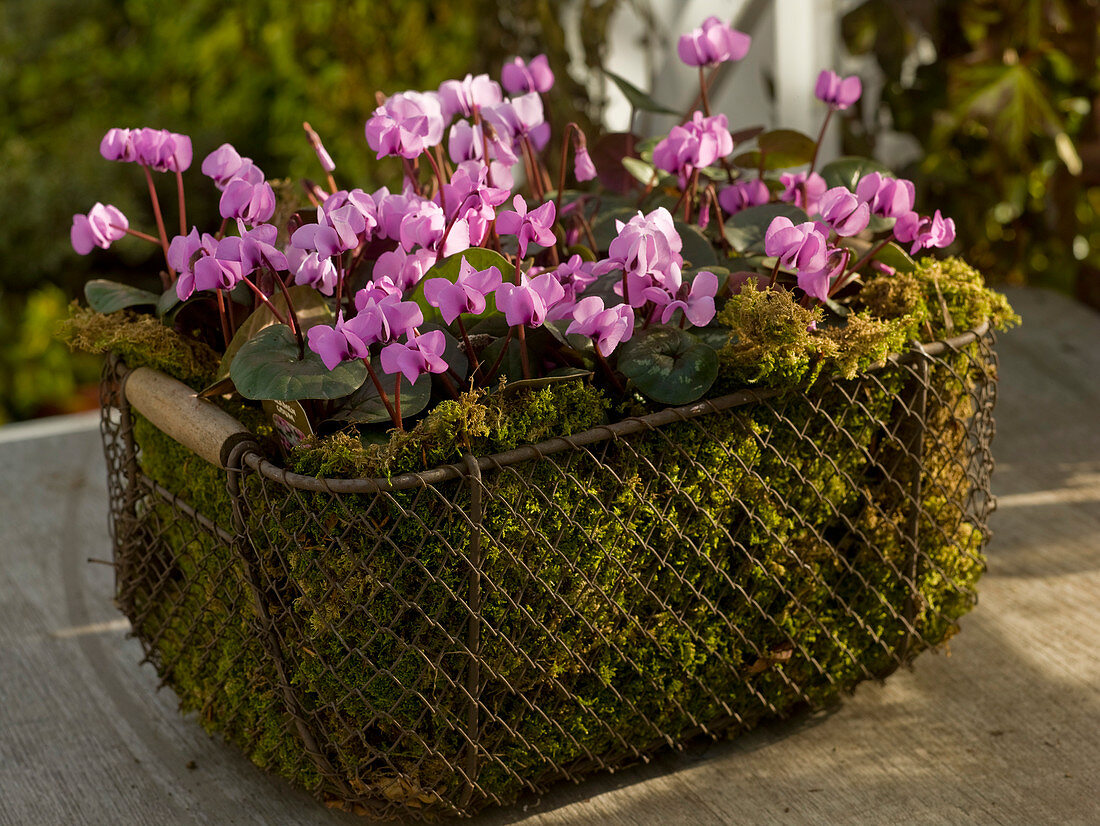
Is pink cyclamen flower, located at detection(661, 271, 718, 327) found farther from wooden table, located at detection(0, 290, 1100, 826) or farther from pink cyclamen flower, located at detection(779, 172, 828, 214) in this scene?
wooden table, located at detection(0, 290, 1100, 826)

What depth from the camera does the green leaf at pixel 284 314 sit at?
3.99 feet

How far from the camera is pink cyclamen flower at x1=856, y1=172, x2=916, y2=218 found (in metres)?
1.24

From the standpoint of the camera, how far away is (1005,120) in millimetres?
2332

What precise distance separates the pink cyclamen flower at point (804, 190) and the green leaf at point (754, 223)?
0.06 m

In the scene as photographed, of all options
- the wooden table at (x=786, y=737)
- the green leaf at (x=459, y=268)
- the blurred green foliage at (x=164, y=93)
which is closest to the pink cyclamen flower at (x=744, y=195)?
the green leaf at (x=459, y=268)

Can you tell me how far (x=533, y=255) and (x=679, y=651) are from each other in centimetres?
48

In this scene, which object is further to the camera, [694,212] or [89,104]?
[89,104]

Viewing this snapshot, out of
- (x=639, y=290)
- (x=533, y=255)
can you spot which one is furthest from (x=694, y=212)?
(x=639, y=290)

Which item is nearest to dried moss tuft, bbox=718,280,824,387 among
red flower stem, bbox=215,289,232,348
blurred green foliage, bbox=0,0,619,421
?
red flower stem, bbox=215,289,232,348

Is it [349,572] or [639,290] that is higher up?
[639,290]

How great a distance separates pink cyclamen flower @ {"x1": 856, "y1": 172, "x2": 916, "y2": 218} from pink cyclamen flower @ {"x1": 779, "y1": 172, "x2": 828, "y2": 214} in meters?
0.18

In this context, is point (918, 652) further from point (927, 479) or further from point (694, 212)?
point (694, 212)

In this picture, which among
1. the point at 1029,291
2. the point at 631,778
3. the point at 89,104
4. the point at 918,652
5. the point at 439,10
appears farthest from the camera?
the point at 89,104

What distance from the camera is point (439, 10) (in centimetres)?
363
